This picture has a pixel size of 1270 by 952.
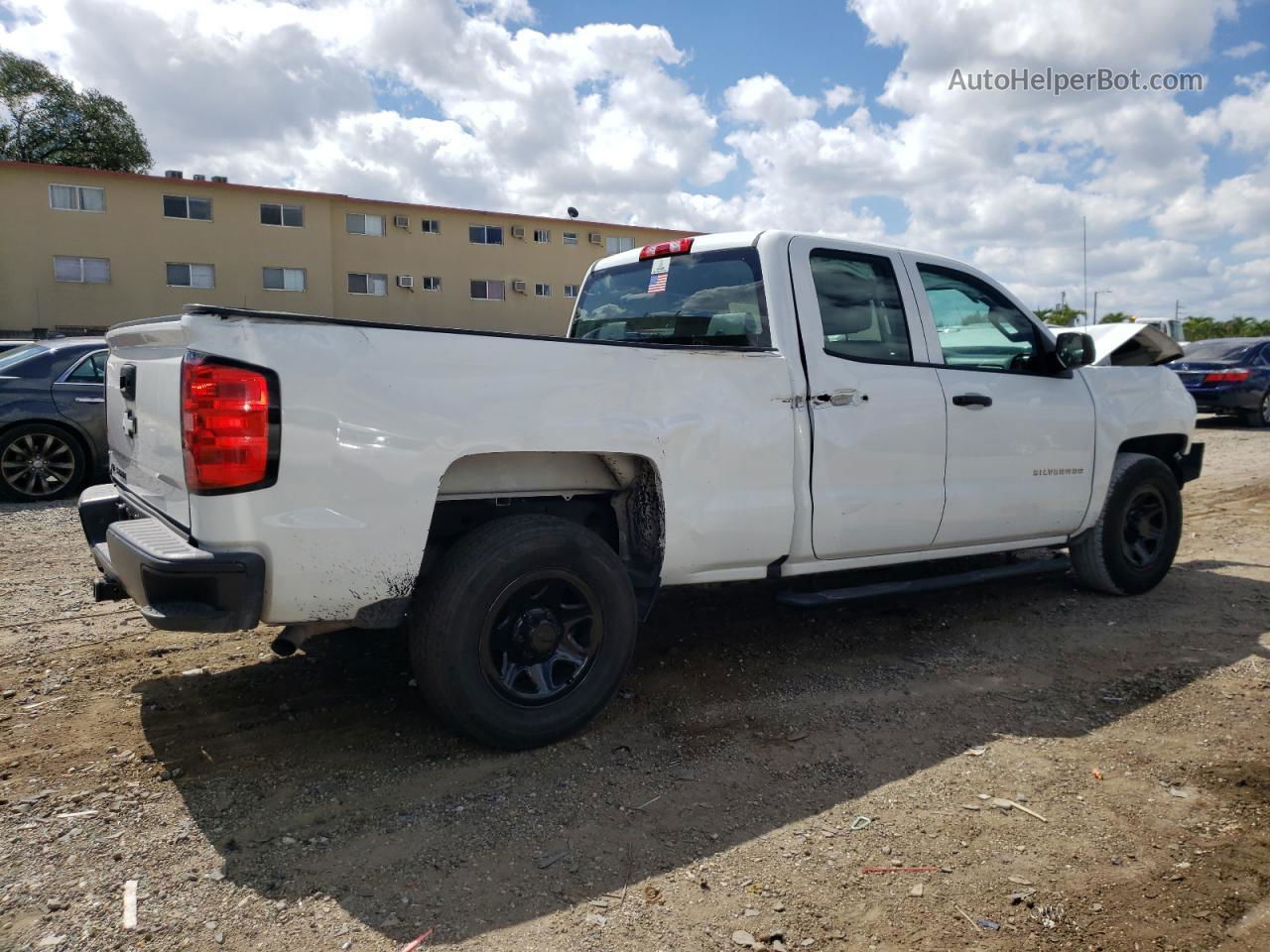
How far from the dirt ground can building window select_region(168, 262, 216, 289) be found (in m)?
29.3

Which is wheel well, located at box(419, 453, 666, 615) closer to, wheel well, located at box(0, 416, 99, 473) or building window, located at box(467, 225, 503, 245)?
wheel well, located at box(0, 416, 99, 473)

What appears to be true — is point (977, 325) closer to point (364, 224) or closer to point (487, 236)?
point (364, 224)

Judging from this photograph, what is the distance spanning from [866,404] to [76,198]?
32718mm

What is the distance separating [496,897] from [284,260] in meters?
33.2

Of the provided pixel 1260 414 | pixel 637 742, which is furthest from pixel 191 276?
pixel 637 742

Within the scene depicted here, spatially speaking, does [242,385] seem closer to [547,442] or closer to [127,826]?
[547,442]

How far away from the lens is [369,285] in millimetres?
34375

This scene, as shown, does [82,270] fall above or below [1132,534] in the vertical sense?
Result: above

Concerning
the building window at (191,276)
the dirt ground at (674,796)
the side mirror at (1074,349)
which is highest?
the building window at (191,276)

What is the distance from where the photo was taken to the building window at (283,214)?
3212cm

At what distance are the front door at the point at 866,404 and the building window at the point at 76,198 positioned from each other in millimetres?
32162

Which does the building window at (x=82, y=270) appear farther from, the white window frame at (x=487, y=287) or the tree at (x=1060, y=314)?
the tree at (x=1060, y=314)

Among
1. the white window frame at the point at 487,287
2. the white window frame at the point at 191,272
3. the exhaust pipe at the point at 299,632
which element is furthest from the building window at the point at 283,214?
the exhaust pipe at the point at 299,632

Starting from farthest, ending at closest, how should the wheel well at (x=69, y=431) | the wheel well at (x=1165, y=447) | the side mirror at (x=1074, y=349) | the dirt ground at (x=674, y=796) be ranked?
the wheel well at (x=69, y=431) < the wheel well at (x=1165, y=447) < the side mirror at (x=1074, y=349) < the dirt ground at (x=674, y=796)
